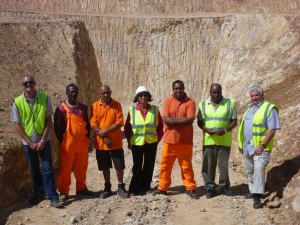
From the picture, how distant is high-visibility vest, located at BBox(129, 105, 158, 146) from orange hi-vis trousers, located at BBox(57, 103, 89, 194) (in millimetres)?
779

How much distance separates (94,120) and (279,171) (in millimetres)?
3258

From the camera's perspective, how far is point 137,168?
7625 mm

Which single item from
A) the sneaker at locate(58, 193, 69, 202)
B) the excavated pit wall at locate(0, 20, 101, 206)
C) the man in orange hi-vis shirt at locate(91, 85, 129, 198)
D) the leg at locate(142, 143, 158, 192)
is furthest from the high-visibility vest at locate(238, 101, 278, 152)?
the excavated pit wall at locate(0, 20, 101, 206)

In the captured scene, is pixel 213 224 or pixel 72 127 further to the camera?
pixel 72 127

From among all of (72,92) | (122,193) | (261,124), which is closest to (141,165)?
(122,193)

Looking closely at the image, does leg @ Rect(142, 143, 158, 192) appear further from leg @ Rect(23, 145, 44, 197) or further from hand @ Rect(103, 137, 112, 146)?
leg @ Rect(23, 145, 44, 197)

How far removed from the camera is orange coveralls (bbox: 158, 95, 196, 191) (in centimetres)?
735

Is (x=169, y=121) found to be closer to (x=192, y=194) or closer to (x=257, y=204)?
(x=192, y=194)

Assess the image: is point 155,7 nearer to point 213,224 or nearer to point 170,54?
point 170,54

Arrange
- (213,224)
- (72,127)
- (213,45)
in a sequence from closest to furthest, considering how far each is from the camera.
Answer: (213,224), (72,127), (213,45)

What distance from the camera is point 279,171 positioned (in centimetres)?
798

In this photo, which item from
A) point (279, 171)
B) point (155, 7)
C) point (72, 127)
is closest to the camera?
point (72, 127)

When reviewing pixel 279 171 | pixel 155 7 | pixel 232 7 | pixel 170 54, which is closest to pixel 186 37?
pixel 170 54

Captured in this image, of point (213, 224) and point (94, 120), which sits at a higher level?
point (94, 120)
